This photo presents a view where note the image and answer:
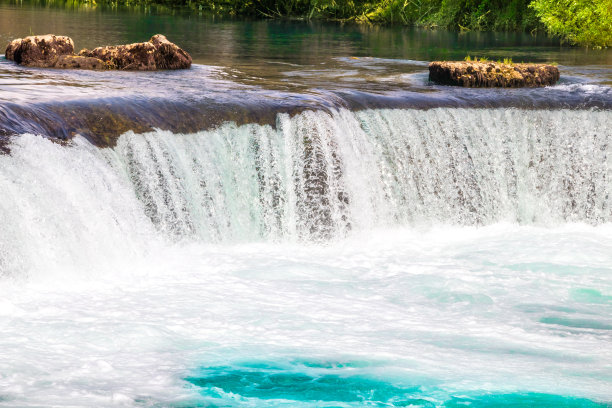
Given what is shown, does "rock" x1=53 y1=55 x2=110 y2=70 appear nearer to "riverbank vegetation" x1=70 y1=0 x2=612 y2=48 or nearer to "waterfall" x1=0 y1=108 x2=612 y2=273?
"waterfall" x1=0 y1=108 x2=612 y2=273

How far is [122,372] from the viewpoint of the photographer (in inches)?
237

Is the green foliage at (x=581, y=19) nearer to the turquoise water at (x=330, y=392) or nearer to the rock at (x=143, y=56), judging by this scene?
the rock at (x=143, y=56)

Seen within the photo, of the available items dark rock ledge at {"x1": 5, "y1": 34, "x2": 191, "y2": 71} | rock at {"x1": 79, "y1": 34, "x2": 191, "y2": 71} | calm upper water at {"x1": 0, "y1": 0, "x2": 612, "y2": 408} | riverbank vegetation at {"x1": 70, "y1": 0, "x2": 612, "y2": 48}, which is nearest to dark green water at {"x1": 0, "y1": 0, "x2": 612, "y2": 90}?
riverbank vegetation at {"x1": 70, "y1": 0, "x2": 612, "y2": 48}

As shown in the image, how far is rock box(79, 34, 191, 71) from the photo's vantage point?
1443 cm

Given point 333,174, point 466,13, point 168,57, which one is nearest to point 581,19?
point 466,13

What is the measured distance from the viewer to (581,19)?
27625mm

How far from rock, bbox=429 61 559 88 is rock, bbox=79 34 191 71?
4519mm

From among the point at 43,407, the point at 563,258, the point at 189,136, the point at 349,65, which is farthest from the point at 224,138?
the point at 349,65

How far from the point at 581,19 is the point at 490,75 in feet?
50.1

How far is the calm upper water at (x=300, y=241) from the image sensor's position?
20.2 feet

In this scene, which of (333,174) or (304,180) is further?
(333,174)

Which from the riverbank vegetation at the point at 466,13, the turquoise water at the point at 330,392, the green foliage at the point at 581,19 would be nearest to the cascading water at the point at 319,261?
the turquoise water at the point at 330,392

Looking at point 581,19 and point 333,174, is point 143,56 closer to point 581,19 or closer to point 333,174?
point 333,174

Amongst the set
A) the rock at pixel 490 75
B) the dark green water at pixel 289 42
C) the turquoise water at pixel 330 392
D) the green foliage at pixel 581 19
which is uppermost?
the green foliage at pixel 581 19
